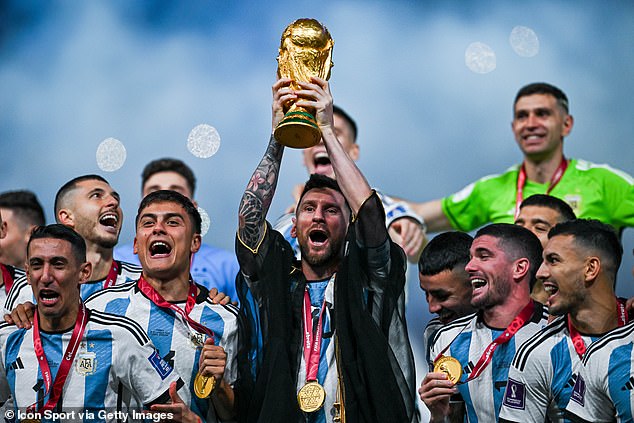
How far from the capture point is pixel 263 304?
449 cm

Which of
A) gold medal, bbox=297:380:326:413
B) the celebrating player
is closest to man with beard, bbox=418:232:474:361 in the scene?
gold medal, bbox=297:380:326:413

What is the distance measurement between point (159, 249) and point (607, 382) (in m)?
1.75

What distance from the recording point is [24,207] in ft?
19.6

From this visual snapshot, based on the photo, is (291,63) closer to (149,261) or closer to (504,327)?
(149,261)

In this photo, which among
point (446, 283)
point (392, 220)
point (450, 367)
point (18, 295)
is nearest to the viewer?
point (450, 367)

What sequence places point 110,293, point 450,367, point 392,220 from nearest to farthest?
point 450,367
point 110,293
point 392,220

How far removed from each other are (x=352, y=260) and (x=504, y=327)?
65 centimetres

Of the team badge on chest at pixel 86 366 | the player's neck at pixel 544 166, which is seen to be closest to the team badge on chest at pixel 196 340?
the team badge on chest at pixel 86 366

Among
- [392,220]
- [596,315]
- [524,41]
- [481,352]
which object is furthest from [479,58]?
[596,315]

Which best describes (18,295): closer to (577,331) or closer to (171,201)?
(171,201)

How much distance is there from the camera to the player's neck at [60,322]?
441 cm

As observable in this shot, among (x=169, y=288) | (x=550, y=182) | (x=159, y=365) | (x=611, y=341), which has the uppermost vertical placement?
(x=550, y=182)

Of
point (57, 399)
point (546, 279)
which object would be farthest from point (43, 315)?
point (546, 279)

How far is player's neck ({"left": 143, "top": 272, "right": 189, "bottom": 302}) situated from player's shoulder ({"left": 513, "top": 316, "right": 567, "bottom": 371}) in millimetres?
1289
